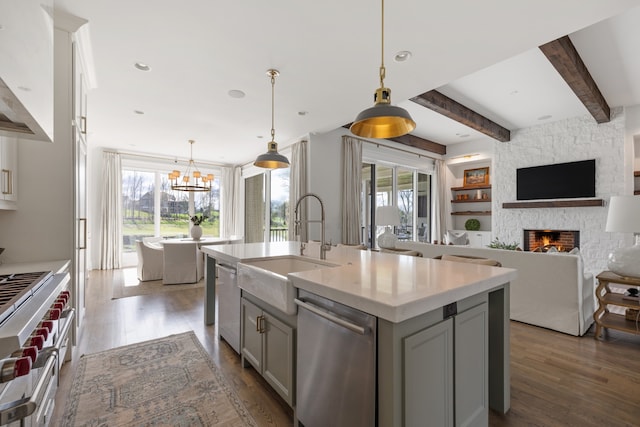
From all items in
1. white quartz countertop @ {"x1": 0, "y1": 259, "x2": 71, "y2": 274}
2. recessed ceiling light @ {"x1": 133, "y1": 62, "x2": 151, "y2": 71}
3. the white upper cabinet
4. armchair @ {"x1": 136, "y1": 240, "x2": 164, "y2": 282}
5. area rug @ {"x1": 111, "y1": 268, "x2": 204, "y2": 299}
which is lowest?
area rug @ {"x1": 111, "y1": 268, "x2": 204, "y2": 299}

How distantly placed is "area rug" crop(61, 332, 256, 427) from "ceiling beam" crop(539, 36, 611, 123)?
4124mm

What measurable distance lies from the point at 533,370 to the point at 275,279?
210cm

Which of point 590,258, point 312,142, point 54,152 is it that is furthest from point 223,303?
point 590,258

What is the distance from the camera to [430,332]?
3.84 feet

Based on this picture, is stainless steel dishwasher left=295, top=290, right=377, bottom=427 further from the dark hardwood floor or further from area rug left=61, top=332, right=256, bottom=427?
area rug left=61, top=332, right=256, bottom=427

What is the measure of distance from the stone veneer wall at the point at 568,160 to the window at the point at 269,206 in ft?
15.8

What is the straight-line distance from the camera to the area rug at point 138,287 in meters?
4.28

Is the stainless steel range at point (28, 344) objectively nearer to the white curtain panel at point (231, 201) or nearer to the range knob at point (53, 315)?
the range knob at point (53, 315)

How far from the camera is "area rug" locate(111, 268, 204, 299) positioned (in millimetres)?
4281

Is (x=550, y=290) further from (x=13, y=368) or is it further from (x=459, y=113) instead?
(x=13, y=368)

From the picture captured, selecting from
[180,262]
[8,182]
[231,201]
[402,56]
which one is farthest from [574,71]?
[231,201]

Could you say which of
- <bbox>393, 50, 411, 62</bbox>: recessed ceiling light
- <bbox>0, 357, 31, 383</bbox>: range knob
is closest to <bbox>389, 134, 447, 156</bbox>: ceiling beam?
<bbox>393, 50, 411, 62</bbox>: recessed ceiling light

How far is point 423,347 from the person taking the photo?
1.15 metres

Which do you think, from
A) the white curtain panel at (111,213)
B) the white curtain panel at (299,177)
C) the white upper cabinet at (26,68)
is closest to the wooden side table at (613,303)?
the white curtain panel at (299,177)
